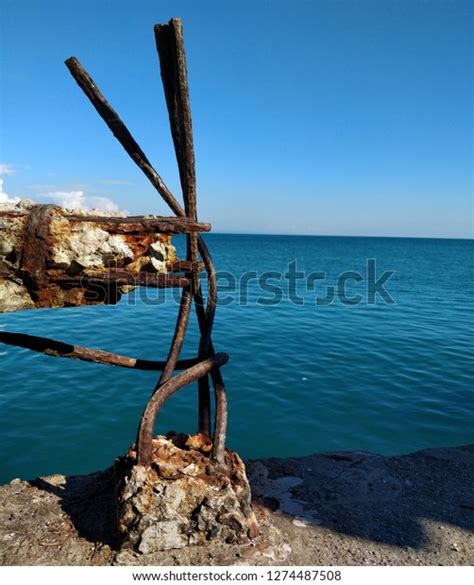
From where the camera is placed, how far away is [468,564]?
4031 mm

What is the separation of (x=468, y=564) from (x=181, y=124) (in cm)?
484

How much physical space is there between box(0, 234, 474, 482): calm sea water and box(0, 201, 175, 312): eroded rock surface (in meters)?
4.19

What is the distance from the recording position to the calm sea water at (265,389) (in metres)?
7.43

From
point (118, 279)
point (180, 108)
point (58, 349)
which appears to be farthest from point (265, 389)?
point (180, 108)

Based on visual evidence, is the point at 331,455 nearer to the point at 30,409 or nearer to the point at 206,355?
the point at 206,355

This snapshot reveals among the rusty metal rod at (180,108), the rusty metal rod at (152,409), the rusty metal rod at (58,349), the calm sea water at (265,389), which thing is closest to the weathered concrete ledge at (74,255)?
the rusty metal rod at (180,108)

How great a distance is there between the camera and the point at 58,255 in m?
3.36

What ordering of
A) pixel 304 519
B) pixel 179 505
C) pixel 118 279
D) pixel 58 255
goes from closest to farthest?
1. pixel 58 255
2. pixel 118 279
3. pixel 179 505
4. pixel 304 519

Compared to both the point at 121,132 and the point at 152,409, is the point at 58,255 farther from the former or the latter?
the point at 152,409

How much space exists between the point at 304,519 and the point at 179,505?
1468 millimetres

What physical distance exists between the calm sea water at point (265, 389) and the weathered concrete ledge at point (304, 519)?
1635mm

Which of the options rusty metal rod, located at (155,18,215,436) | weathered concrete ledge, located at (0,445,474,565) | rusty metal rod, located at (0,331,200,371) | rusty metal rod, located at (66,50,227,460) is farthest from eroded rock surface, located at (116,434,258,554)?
rusty metal rod, located at (66,50,227,460)

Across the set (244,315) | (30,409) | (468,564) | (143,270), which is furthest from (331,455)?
(244,315)

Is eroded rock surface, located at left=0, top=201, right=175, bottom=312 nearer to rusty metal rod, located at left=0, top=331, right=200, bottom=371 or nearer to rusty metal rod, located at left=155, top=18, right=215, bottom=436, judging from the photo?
rusty metal rod, located at left=155, top=18, right=215, bottom=436
